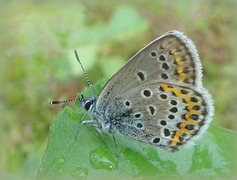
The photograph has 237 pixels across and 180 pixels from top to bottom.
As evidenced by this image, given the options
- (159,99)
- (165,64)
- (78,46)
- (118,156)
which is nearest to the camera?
(118,156)

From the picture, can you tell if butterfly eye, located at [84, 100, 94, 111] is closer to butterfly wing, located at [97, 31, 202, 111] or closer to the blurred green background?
butterfly wing, located at [97, 31, 202, 111]

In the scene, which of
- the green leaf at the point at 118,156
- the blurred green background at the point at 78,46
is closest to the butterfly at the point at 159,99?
the green leaf at the point at 118,156

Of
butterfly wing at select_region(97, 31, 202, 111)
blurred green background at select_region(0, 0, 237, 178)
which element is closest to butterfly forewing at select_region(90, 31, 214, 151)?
butterfly wing at select_region(97, 31, 202, 111)

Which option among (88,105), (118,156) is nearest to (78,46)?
(88,105)

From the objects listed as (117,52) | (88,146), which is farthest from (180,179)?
(117,52)

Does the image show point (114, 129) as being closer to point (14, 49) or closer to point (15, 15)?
point (14, 49)

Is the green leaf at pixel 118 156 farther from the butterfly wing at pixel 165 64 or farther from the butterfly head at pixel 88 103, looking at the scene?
the butterfly wing at pixel 165 64

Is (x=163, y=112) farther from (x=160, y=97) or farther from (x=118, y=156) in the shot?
(x=118, y=156)
